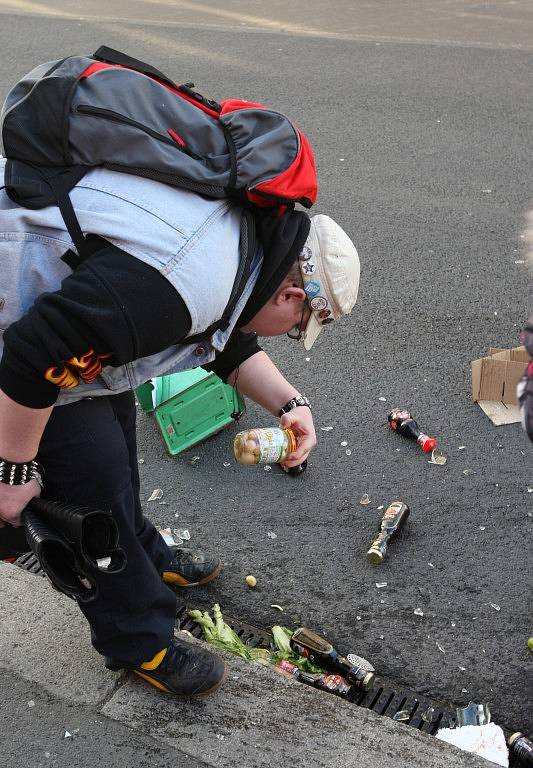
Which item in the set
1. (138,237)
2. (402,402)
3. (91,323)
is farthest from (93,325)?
(402,402)

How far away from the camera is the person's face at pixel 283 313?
2287 millimetres

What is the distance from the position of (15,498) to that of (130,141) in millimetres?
979

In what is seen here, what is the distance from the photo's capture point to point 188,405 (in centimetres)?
404

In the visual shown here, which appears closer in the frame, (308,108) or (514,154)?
(514,154)

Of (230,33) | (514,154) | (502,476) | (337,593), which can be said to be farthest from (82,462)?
(230,33)

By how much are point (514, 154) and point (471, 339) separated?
8.73 ft

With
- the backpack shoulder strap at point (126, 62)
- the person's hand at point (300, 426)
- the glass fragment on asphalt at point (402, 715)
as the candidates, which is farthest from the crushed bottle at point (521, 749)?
the backpack shoulder strap at point (126, 62)

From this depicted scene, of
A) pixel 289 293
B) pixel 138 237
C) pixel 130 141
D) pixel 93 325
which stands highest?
pixel 130 141

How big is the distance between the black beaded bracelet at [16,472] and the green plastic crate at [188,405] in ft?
5.77

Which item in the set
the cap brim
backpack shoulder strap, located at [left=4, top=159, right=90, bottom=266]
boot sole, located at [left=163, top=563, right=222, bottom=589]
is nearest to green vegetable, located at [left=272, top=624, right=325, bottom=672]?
boot sole, located at [left=163, top=563, right=222, bottom=589]

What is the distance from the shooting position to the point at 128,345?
197 cm

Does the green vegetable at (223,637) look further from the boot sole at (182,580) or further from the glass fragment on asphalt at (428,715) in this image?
the glass fragment on asphalt at (428,715)

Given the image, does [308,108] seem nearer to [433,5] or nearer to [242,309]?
[433,5]

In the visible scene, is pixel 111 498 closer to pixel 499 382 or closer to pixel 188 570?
pixel 188 570
